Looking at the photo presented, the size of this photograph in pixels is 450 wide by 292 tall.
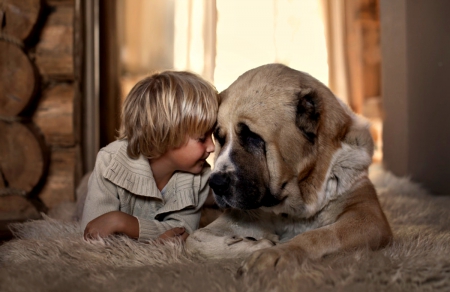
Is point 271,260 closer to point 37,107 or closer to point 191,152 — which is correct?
point 191,152

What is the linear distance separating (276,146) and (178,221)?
1.59ft

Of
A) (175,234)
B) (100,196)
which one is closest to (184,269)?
(175,234)

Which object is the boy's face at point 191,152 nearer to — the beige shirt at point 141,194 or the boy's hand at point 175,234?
the beige shirt at point 141,194

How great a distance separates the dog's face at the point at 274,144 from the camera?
1441mm

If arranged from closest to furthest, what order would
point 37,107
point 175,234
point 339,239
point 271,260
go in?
point 271,260
point 339,239
point 175,234
point 37,107

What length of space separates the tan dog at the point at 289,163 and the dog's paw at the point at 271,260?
0.59ft

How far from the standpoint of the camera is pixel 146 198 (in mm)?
1728

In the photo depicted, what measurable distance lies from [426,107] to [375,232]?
162 cm

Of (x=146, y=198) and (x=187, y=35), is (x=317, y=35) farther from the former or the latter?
(x=146, y=198)

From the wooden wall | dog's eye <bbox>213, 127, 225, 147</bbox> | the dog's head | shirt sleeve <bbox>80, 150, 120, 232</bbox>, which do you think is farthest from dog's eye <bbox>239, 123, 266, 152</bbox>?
the wooden wall

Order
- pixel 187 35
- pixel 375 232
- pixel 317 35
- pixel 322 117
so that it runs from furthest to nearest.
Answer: pixel 317 35 → pixel 187 35 → pixel 322 117 → pixel 375 232

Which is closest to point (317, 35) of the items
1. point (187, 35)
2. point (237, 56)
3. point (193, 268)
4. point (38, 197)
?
point (237, 56)

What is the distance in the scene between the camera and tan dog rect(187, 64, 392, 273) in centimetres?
142

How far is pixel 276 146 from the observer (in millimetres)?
1453
